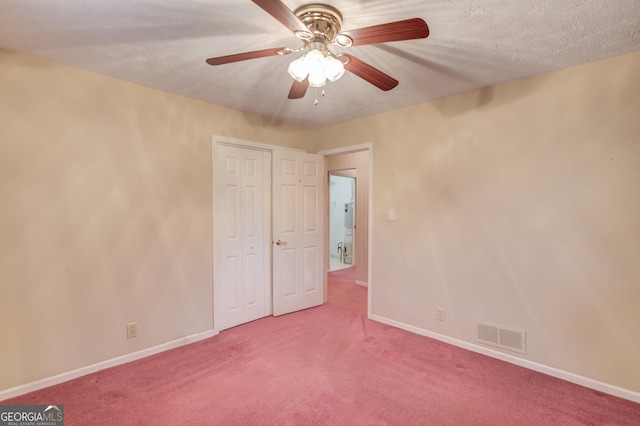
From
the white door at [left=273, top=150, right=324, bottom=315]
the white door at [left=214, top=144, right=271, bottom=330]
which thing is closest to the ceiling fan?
the white door at [left=214, top=144, right=271, bottom=330]

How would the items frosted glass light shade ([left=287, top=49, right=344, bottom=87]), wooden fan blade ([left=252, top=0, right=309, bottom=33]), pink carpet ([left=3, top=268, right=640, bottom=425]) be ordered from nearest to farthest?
1. wooden fan blade ([left=252, top=0, right=309, bottom=33])
2. frosted glass light shade ([left=287, top=49, right=344, bottom=87])
3. pink carpet ([left=3, top=268, right=640, bottom=425])

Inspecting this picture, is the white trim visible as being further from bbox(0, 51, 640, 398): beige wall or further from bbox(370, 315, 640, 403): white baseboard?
bbox(370, 315, 640, 403): white baseboard

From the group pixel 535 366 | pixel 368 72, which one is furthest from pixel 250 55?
pixel 535 366

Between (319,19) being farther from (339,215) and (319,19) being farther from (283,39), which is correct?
(339,215)

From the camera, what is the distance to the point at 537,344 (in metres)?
2.46

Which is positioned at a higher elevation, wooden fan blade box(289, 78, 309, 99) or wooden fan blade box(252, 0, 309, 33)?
wooden fan blade box(252, 0, 309, 33)

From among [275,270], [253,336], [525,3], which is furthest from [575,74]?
[253,336]

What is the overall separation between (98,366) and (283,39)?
2.90 m

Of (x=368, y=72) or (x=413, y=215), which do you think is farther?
(x=413, y=215)

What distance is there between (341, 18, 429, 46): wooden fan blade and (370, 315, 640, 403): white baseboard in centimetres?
266

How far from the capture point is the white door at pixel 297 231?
369 centimetres

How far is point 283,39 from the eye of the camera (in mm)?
1967

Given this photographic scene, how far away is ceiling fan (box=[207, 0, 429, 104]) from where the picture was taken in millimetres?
1362

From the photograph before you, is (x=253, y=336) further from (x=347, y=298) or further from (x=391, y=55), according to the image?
(x=391, y=55)
